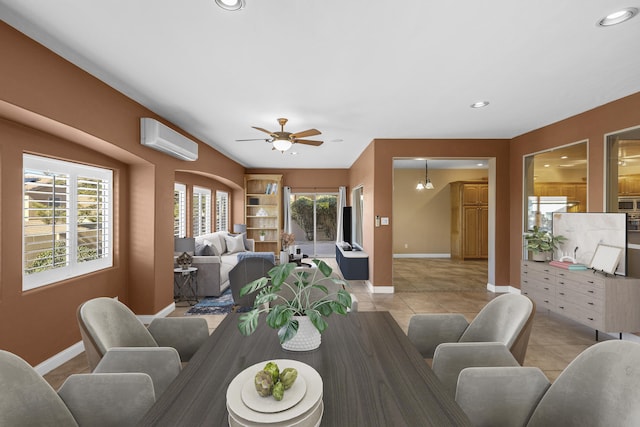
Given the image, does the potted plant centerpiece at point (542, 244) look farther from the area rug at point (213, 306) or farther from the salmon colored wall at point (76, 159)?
the salmon colored wall at point (76, 159)

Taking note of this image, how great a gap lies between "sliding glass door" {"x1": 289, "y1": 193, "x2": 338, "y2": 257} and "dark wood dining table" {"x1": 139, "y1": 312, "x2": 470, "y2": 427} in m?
7.62

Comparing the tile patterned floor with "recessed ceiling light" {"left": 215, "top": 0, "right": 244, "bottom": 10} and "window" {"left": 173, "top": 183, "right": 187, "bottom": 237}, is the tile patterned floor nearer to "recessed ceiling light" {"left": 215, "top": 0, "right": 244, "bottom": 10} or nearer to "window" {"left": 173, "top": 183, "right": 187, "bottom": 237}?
"window" {"left": 173, "top": 183, "right": 187, "bottom": 237}

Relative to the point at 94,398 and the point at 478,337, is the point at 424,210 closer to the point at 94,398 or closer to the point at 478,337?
the point at 478,337

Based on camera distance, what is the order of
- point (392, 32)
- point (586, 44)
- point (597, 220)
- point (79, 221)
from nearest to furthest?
point (392, 32)
point (586, 44)
point (79, 221)
point (597, 220)

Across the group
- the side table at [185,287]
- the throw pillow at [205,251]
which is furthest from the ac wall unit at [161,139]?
the side table at [185,287]

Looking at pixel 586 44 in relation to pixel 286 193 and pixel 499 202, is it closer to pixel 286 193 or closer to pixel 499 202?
pixel 499 202

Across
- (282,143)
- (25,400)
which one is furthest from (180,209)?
(25,400)

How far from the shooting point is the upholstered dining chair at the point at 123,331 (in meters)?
1.67

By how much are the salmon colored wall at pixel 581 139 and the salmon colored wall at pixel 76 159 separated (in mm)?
5400

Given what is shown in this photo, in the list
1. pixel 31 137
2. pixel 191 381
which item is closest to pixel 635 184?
pixel 191 381

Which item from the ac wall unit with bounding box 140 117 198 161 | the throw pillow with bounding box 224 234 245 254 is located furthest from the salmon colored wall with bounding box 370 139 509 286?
the throw pillow with bounding box 224 234 245 254

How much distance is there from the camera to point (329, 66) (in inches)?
107

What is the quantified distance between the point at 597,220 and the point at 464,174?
5848mm

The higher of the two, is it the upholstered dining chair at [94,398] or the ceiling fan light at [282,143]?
the ceiling fan light at [282,143]
